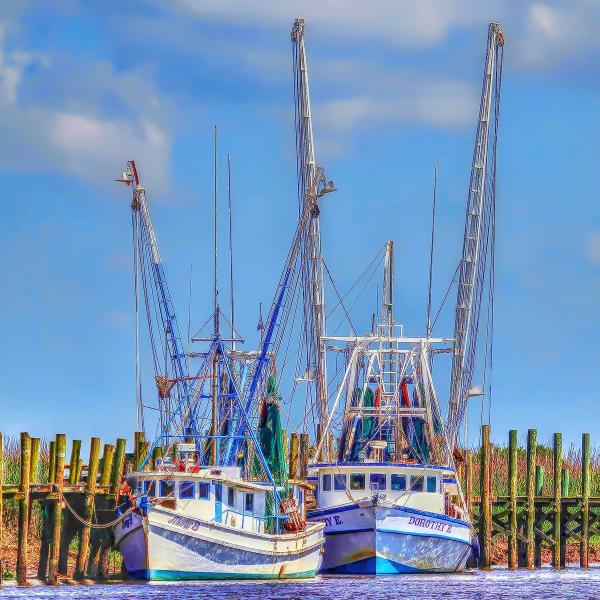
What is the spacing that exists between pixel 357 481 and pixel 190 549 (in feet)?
43.5

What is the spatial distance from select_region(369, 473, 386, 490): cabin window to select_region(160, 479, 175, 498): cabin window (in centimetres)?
1292

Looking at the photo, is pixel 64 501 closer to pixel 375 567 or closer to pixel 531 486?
pixel 375 567

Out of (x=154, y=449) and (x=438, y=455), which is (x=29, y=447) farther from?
(x=438, y=455)

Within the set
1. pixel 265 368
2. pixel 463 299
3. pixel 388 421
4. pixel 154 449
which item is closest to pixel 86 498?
pixel 154 449

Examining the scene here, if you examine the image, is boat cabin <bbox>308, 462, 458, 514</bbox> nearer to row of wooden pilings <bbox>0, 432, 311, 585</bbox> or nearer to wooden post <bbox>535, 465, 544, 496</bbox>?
row of wooden pilings <bbox>0, 432, 311, 585</bbox>

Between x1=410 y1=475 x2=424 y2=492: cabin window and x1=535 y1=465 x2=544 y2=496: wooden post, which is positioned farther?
x1=535 y1=465 x2=544 y2=496: wooden post

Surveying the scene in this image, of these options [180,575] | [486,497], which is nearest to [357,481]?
[486,497]

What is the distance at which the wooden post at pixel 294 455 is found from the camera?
281 ft

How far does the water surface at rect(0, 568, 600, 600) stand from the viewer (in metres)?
65.4

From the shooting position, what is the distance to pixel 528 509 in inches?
3462

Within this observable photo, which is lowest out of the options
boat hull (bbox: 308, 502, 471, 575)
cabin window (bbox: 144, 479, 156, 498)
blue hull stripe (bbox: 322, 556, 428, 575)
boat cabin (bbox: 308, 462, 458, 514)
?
blue hull stripe (bbox: 322, 556, 428, 575)

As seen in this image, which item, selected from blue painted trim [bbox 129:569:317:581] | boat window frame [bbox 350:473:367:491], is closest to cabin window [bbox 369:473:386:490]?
boat window frame [bbox 350:473:367:491]

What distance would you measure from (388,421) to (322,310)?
554 inches

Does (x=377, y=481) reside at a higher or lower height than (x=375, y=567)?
higher
